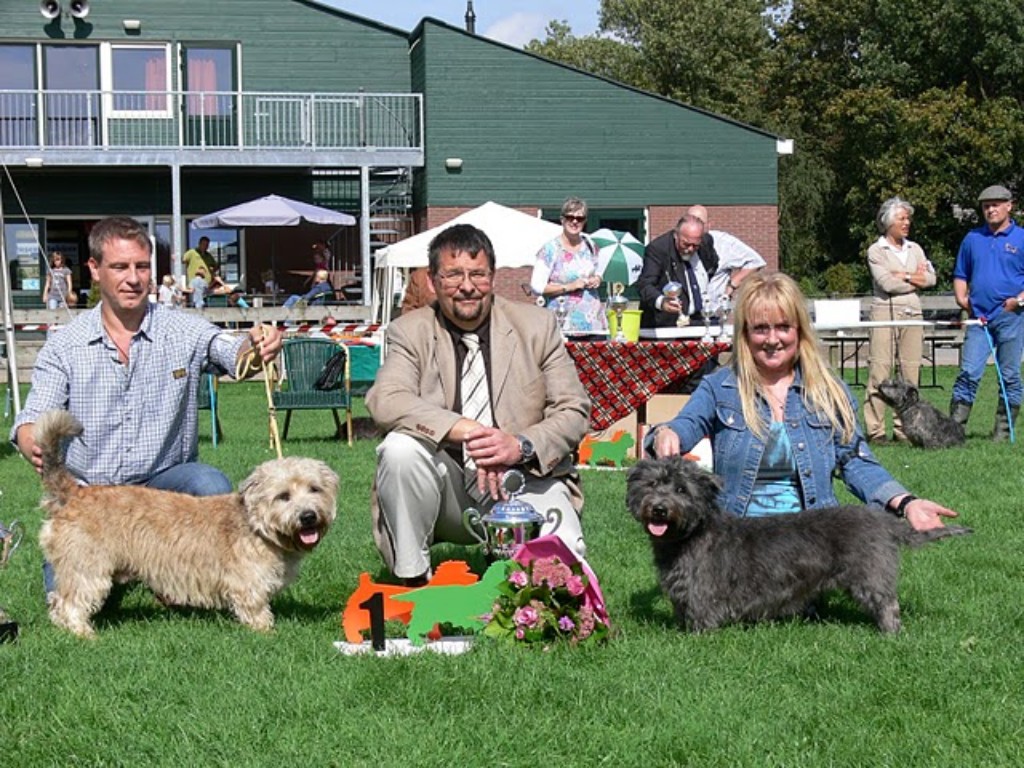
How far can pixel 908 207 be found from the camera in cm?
1153

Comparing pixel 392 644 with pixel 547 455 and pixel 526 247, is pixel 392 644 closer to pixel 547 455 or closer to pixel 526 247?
pixel 547 455

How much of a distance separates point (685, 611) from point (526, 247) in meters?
13.1

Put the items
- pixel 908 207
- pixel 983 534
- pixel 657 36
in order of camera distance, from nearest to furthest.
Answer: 1. pixel 983 534
2. pixel 908 207
3. pixel 657 36

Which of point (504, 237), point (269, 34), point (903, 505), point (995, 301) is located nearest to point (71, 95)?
point (269, 34)

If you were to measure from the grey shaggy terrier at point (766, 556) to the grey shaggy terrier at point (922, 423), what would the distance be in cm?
630

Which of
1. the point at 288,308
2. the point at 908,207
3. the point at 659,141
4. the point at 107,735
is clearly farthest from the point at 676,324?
the point at 659,141

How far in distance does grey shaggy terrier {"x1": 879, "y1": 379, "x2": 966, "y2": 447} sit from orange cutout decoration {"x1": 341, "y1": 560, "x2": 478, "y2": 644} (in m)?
6.60

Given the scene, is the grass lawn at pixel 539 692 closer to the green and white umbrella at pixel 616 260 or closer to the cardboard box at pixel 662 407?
the cardboard box at pixel 662 407

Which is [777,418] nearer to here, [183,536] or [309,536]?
[309,536]

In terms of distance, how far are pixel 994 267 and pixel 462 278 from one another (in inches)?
284

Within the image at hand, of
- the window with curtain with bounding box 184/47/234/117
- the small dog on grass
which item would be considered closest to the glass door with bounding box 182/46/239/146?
the window with curtain with bounding box 184/47/234/117

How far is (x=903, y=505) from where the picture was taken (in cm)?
479

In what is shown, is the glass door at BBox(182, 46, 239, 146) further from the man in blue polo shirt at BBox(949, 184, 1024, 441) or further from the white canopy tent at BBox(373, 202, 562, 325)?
the man in blue polo shirt at BBox(949, 184, 1024, 441)

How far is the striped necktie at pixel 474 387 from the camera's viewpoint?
5336 millimetres
